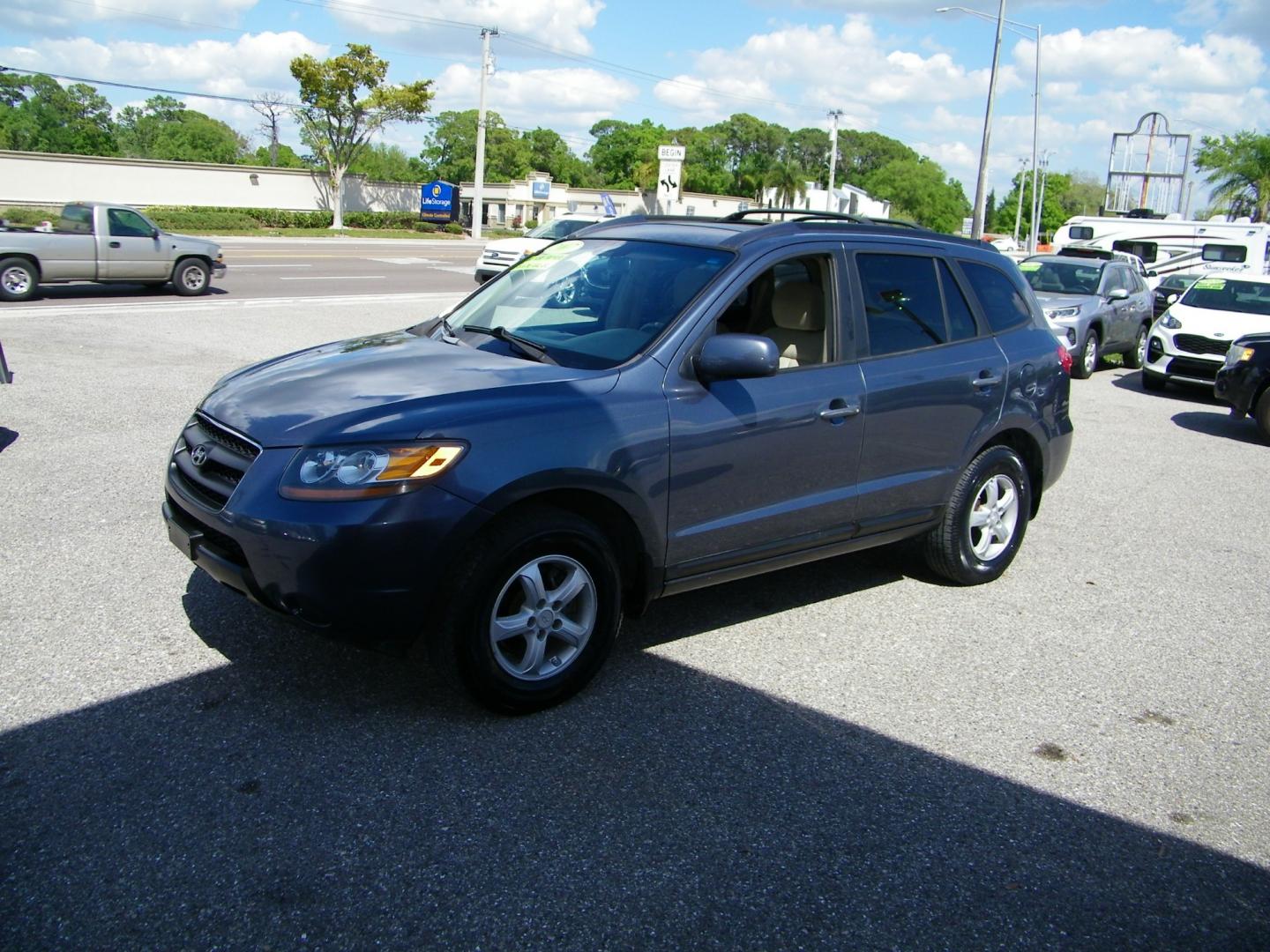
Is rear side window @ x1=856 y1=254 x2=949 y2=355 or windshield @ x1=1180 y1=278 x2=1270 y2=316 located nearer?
rear side window @ x1=856 y1=254 x2=949 y2=355

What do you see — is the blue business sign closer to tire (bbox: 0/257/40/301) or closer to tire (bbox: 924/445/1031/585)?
tire (bbox: 0/257/40/301)

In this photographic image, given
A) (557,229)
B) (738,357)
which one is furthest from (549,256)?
(557,229)

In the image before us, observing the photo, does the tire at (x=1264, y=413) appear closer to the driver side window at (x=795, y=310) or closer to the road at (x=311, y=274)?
the driver side window at (x=795, y=310)

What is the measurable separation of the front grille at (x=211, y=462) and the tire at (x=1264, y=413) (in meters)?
10.6

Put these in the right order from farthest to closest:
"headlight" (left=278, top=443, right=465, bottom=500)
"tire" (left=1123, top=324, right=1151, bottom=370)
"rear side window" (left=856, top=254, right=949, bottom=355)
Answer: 1. "tire" (left=1123, top=324, right=1151, bottom=370)
2. "rear side window" (left=856, top=254, right=949, bottom=355)
3. "headlight" (left=278, top=443, right=465, bottom=500)

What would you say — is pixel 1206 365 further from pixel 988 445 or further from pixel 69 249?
pixel 69 249

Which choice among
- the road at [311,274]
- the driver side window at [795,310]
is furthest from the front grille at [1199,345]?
the road at [311,274]

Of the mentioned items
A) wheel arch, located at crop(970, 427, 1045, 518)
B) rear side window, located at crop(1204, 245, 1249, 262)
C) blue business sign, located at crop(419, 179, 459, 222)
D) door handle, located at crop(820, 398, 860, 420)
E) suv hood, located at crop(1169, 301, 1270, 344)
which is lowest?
wheel arch, located at crop(970, 427, 1045, 518)

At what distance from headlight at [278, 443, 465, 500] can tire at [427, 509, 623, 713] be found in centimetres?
32

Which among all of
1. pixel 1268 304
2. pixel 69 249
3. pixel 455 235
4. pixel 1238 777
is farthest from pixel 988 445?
pixel 455 235

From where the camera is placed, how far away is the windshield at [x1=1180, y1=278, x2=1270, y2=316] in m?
14.3

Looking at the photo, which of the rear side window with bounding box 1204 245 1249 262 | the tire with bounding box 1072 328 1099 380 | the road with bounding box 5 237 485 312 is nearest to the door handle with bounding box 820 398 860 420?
the tire with bounding box 1072 328 1099 380

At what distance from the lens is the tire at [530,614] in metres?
3.67

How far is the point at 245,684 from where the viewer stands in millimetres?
4059
